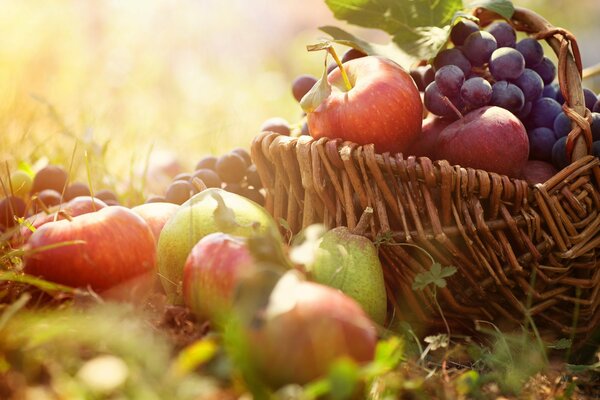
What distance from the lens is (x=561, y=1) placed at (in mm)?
6836

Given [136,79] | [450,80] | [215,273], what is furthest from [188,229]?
[136,79]

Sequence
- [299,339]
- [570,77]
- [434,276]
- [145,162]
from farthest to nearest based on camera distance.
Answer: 1. [145,162]
2. [570,77]
3. [434,276]
4. [299,339]

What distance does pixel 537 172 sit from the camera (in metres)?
1.51

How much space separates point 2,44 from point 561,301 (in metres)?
3.13

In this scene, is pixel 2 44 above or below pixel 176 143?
above

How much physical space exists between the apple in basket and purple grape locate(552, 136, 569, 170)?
0.37 meters

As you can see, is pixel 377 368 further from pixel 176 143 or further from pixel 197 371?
pixel 176 143

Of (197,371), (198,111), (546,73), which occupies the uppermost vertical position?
(546,73)

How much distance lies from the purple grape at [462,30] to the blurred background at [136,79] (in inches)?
41.5

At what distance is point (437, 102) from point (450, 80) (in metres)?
0.07

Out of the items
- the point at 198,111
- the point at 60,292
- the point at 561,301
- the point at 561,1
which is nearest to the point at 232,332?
the point at 60,292

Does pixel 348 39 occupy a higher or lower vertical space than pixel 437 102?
higher

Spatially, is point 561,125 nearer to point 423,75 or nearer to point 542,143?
point 542,143

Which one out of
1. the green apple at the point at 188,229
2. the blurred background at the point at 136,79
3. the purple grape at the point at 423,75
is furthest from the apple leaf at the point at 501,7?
the blurred background at the point at 136,79
